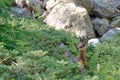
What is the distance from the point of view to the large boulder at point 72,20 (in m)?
10.9

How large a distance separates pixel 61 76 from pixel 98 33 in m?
9.23

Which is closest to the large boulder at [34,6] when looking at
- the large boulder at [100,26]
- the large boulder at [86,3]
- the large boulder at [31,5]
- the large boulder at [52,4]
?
the large boulder at [31,5]

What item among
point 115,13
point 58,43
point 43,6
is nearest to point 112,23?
point 115,13

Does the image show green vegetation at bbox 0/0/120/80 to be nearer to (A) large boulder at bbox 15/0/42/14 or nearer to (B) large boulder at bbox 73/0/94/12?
(A) large boulder at bbox 15/0/42/14

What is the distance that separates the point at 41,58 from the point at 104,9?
10295 millimetres

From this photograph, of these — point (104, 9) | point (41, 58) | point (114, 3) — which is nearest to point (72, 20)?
point (104, 9)

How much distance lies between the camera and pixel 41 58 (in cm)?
325

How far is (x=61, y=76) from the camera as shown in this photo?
10.1ft

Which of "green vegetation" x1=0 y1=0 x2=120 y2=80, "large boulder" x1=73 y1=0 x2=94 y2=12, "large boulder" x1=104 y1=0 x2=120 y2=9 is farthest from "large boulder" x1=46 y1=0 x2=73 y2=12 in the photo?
"green vegetation" x1=0 y1=0 x2=120 y2=80

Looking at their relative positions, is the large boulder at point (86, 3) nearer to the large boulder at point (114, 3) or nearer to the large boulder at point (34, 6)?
the large boulder at point (114, 3)

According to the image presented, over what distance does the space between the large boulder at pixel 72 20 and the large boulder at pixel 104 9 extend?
1.96 meters

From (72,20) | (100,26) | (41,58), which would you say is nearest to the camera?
(41,58)

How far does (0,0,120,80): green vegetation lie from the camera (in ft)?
9.68

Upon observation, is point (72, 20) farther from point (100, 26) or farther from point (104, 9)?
point (104, 9)
